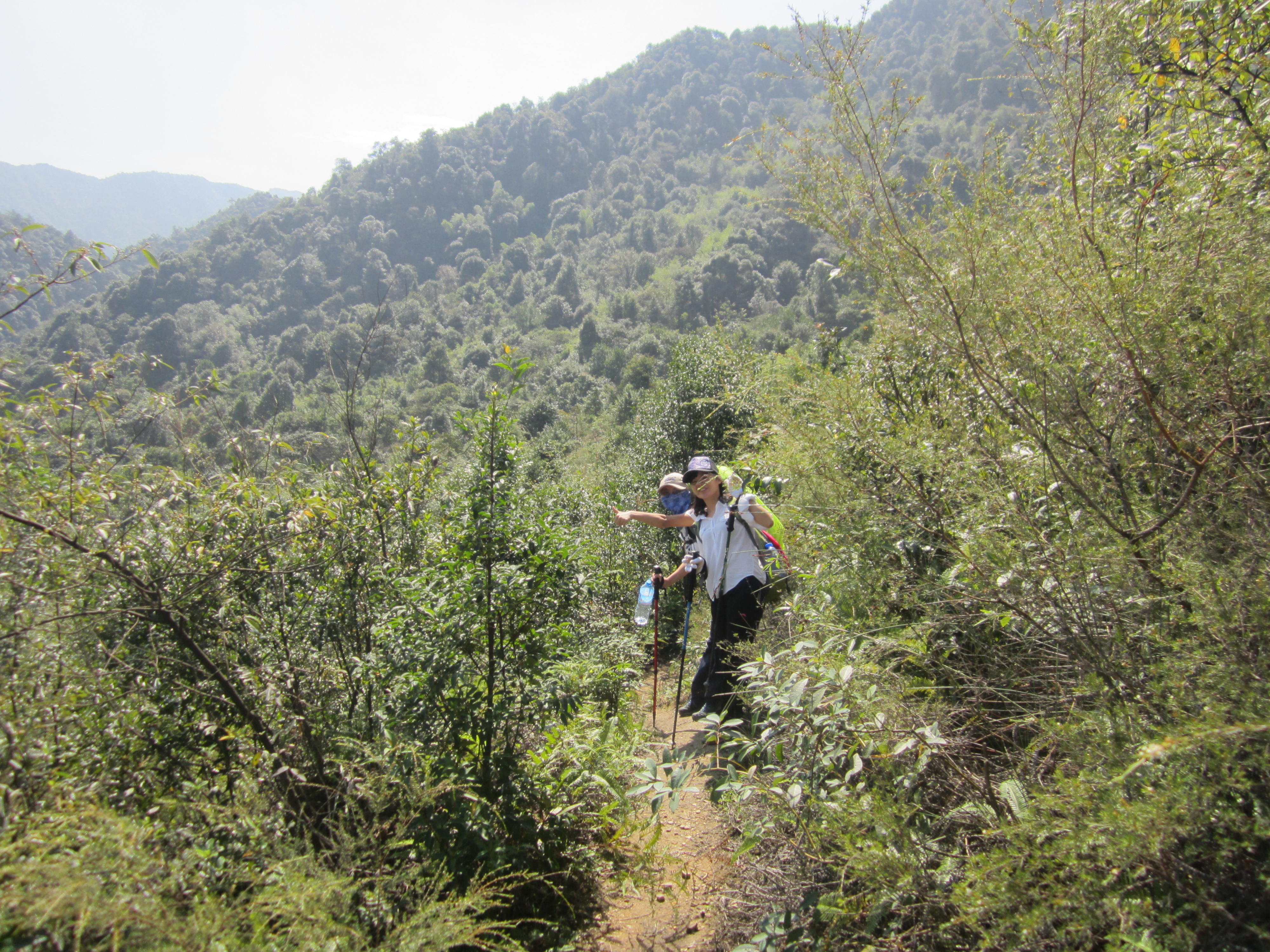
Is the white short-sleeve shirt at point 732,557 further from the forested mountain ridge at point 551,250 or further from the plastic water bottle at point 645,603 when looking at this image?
the forested mountain ridge at point 551,250

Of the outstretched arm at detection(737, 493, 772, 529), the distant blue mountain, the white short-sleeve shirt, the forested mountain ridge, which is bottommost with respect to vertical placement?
the white short-sleeve shirt

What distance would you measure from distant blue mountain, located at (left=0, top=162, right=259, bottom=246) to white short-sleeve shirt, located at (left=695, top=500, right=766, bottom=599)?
79331 mm

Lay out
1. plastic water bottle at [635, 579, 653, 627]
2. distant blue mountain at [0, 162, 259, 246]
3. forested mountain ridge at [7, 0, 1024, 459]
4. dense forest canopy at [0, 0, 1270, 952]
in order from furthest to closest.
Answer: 1. distant blue mountain at [0, 162, 259, 246]
2. forested mountain ridge at [7, 0, 1024, 459]
3. plastic water bottle at [635, 579, 653, 627]
4. dense forest canopy at [0, 0, 1270, 952]

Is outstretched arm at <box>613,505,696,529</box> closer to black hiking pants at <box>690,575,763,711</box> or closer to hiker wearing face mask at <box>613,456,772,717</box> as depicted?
hiker wearing face mask at <box>613,456,772,717</box>

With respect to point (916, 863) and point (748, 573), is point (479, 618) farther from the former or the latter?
point (916, 863)

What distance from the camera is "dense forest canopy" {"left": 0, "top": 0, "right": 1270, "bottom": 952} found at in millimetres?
1429

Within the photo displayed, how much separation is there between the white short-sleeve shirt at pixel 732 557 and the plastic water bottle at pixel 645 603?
0.61 m

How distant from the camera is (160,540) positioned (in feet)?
10.1

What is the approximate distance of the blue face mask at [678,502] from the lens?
161 inches

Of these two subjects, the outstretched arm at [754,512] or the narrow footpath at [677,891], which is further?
the outstretched arm at [754,512]

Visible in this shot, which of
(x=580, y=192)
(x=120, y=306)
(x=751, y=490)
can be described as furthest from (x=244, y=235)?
(x=751, y=490)

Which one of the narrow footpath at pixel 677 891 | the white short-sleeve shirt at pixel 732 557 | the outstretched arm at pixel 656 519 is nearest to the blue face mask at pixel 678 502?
the outstretched arm at pixel 656 519

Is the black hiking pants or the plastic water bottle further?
the plastic water bottle

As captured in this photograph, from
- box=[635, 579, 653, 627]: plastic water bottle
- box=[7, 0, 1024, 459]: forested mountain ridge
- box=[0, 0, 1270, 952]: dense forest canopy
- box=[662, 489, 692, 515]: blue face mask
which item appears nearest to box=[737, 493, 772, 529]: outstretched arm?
box=[0, 0, 1270, 952]: dense forest canopy
